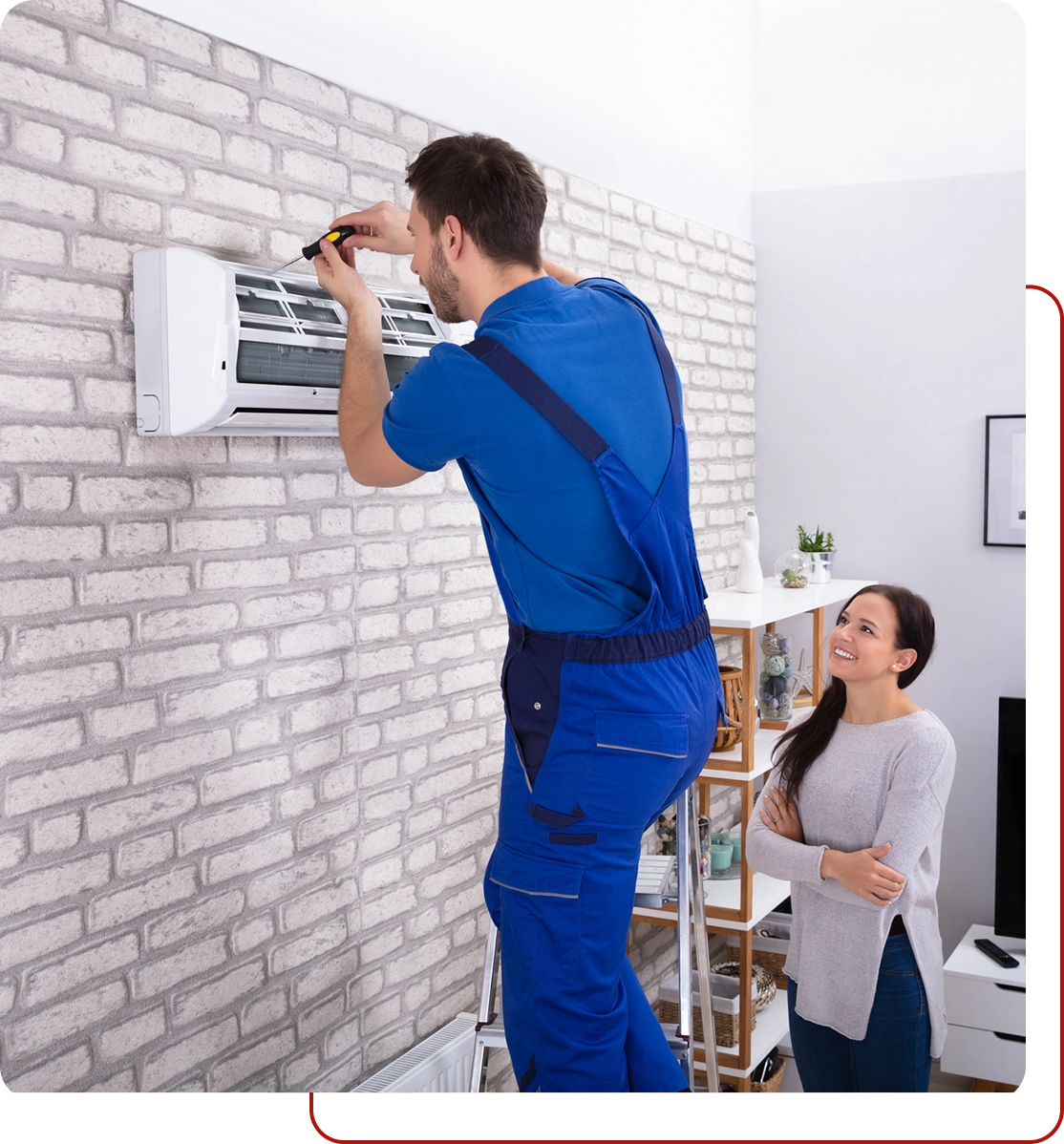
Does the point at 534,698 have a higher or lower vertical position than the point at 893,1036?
higher

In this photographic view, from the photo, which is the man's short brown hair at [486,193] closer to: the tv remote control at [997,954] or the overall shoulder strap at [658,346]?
the overall shoulder strap at [658,346]

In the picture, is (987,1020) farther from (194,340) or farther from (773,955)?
(194,340)

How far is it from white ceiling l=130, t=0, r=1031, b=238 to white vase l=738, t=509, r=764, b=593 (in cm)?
119

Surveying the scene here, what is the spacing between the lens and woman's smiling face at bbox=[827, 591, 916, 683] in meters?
2.60

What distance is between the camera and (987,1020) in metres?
3.94

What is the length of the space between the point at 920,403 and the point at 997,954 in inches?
80.9

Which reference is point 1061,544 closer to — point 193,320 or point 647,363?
point 647,363

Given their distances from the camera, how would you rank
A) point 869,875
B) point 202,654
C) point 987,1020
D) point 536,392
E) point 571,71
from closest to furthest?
point 536,392
point 202,654
point 869,875
point 571,71
point 987,1020

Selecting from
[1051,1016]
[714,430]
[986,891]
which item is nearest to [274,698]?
[1051,1016]

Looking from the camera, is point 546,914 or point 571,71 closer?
point 546,914

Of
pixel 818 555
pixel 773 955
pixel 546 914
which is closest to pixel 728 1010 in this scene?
pixel 773 955

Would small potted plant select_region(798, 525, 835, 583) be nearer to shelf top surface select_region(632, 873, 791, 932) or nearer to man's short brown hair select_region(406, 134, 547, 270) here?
shelf top surface select_region(632, 873, 791, 932)

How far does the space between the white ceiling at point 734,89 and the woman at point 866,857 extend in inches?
67.1

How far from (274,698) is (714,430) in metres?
2.51
